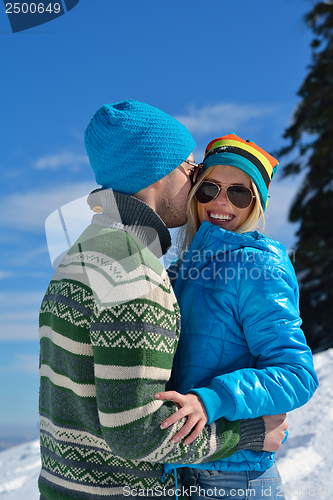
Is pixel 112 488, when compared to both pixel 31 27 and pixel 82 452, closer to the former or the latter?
pixel 82 452

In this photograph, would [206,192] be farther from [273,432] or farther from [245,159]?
[273,432]

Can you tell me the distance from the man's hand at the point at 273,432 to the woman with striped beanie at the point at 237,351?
0.06 metres

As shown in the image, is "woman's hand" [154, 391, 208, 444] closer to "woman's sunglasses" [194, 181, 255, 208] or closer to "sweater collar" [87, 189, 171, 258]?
"sweater collar" [87, 189, 171, 258]

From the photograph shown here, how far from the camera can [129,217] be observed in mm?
1668

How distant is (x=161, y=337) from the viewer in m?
1.42

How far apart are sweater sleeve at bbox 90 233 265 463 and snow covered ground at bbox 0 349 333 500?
90.3 inches

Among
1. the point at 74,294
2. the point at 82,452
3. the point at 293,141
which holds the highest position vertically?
the point at 293,141

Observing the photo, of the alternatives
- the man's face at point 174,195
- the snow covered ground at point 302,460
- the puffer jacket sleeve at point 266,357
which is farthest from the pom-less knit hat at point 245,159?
the snow covered ground at point 302,460

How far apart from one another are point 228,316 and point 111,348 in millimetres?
558

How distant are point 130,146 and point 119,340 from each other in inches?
33.0

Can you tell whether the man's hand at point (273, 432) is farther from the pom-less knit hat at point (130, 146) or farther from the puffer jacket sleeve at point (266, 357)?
the pom-less knit hat at point (130, 146)

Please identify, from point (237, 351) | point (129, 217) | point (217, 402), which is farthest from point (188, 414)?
point (129, 217)

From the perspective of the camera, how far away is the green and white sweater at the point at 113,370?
1.35 m

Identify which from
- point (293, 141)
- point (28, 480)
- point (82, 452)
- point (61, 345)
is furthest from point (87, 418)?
point (293, 141)
